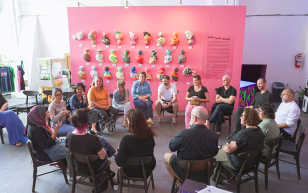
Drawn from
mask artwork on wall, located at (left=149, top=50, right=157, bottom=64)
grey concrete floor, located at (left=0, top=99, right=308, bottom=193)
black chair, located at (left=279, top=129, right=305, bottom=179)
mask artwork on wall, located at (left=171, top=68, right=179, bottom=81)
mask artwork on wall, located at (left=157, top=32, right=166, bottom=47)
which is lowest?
grey concrete floor, located at (left=0, top=99, right=308, bottom=193)

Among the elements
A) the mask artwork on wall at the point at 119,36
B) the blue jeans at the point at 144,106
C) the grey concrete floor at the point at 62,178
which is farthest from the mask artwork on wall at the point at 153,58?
the grey concrete floor at the point at 62,178

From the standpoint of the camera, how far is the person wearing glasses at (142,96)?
5066 mm

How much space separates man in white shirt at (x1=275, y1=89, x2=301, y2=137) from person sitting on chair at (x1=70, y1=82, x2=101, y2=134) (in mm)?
3425

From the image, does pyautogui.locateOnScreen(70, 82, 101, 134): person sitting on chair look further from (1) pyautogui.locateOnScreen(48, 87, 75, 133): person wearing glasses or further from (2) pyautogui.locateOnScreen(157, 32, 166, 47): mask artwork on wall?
(2) pyautogui.locateOnScreen(157, 32, 166, 47): mask artwork on wall

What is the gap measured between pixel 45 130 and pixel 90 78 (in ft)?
13.0

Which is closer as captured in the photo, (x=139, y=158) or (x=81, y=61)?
(x=139, y=158)

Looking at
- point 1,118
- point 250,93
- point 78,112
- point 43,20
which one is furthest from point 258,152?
point 43,20

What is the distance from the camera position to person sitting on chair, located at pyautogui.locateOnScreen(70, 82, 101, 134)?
13.9 feet

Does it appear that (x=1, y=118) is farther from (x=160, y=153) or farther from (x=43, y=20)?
(x=43, y=20)

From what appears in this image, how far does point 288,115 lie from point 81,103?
3.76 m

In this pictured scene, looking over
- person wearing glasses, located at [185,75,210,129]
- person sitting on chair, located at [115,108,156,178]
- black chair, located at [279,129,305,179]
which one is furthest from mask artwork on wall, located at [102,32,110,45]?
black chair, located at [279,129,305,179]

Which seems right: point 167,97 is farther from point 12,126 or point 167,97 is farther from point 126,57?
point 12,126

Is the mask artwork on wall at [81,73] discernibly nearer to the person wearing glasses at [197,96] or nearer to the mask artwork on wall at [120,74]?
the mask artwork on wall at [120,74]

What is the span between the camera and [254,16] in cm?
775
